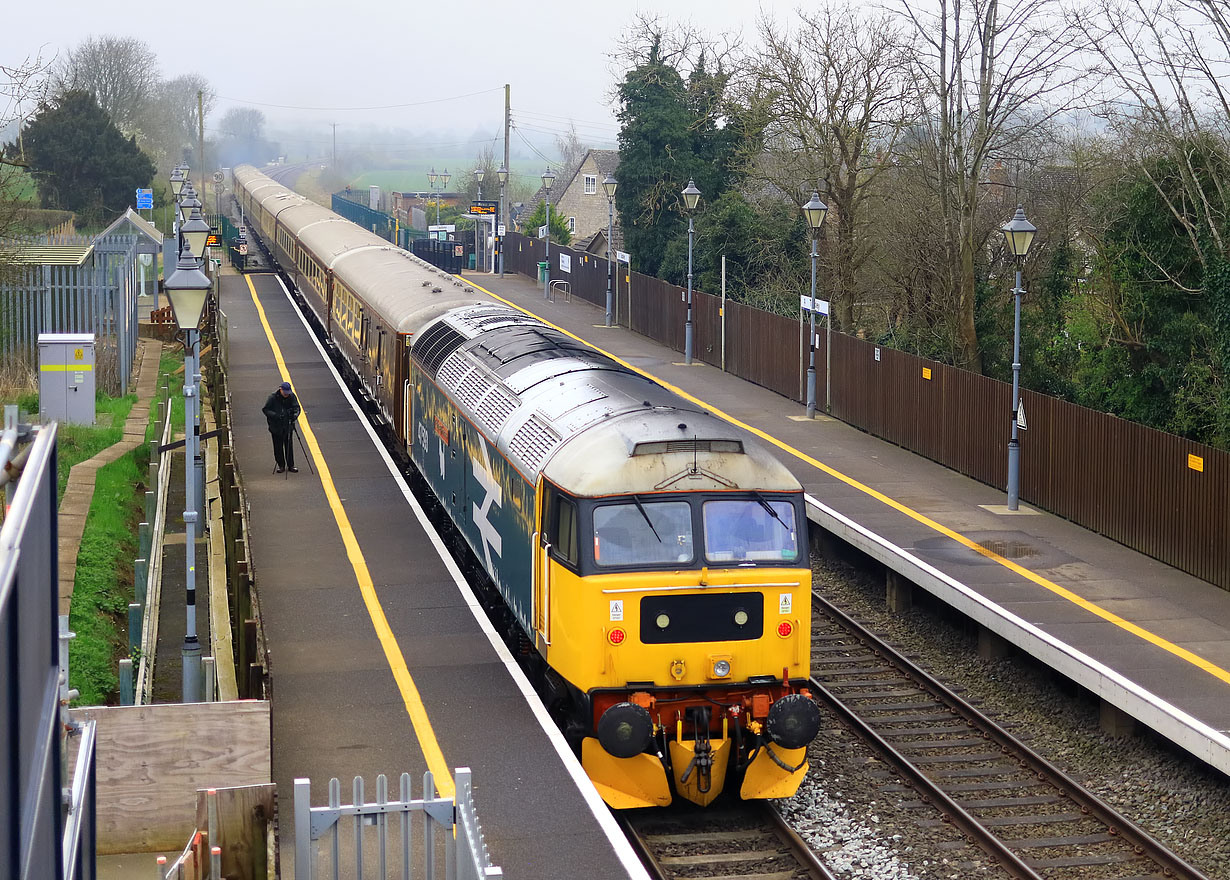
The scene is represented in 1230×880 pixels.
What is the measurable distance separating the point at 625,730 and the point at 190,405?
6.43 m

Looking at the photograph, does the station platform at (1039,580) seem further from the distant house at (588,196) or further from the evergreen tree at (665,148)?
the distant house at (588,196)

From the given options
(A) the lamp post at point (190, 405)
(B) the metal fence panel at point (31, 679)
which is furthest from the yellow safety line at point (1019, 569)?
(B) the metal fence panel at point (31, 679)

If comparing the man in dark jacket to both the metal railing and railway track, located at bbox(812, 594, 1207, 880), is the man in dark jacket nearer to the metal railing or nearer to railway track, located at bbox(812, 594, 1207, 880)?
railway track, located at bbox(812, 594, 1207, 880)

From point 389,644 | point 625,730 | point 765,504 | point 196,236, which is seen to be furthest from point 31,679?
point 196,236

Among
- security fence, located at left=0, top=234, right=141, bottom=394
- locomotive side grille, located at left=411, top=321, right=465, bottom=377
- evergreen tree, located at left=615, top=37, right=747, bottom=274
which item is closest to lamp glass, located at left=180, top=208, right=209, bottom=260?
locomotive side grille, located at left=411, top=321, right=465, bottom=377

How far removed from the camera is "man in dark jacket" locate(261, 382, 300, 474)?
2066 centimetres

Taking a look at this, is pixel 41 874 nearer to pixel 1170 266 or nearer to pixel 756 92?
pixel 1170 266

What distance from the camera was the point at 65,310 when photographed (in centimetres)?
2703

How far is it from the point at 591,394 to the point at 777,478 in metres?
2.46

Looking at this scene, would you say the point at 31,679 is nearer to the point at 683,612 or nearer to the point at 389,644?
the point at 683,612

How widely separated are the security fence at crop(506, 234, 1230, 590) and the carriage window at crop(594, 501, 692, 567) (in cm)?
850

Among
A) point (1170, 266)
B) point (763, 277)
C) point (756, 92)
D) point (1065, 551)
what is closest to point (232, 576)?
point (1065, 551)

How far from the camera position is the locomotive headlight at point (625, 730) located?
10.6m

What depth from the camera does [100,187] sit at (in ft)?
183
